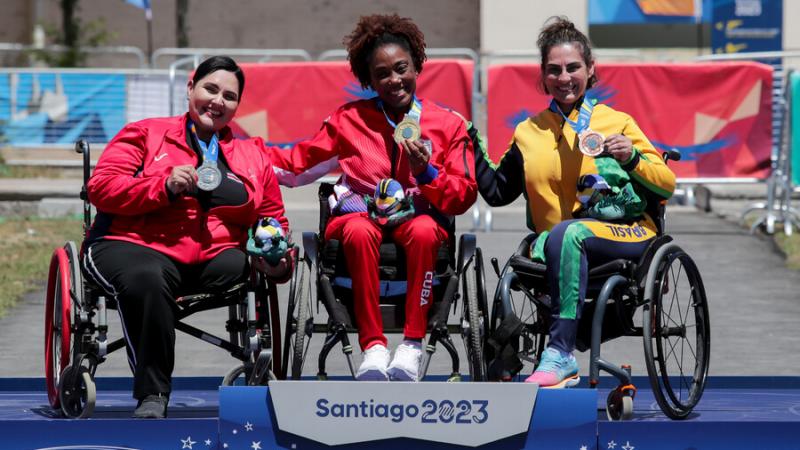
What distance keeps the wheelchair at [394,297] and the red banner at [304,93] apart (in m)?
6.57

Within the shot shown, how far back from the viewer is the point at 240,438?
179 inches

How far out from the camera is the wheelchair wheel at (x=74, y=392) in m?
5.04

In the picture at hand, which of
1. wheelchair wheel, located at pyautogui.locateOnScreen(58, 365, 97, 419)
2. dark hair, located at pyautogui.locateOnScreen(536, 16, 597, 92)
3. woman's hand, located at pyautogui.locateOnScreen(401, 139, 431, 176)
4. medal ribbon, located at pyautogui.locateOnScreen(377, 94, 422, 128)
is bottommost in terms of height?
wheelchair wheel, located at pyautogui.locateOnScreen(58, 365, 97, 419)

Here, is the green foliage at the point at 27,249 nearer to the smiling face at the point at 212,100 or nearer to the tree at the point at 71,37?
the smiling face at the point at 212,100

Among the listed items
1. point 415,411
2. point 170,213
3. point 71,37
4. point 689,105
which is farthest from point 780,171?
point 71,37

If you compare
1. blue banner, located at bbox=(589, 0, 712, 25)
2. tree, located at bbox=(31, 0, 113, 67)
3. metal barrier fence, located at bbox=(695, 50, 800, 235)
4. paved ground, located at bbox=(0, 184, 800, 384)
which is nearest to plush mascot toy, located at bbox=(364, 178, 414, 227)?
paved ground, located at bbox=(0, 184, 800, 384)

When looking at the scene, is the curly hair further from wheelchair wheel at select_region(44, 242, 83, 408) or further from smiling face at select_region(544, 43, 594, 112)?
wheelchair wheel at select_region(44, 242, 83, 408)

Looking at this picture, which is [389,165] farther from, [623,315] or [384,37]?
[623,315]

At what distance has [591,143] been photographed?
5.29 m

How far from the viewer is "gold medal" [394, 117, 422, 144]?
5.30 metres

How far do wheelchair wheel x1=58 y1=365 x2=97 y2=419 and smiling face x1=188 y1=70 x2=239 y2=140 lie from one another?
3.38ft

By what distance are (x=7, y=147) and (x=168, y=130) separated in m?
9.95

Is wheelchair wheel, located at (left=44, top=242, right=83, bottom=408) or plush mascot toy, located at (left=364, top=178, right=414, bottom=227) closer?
wheelchair wheel, located at (left=44, top=242, right=83, bottom=408)

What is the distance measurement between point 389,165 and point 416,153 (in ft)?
0.91
